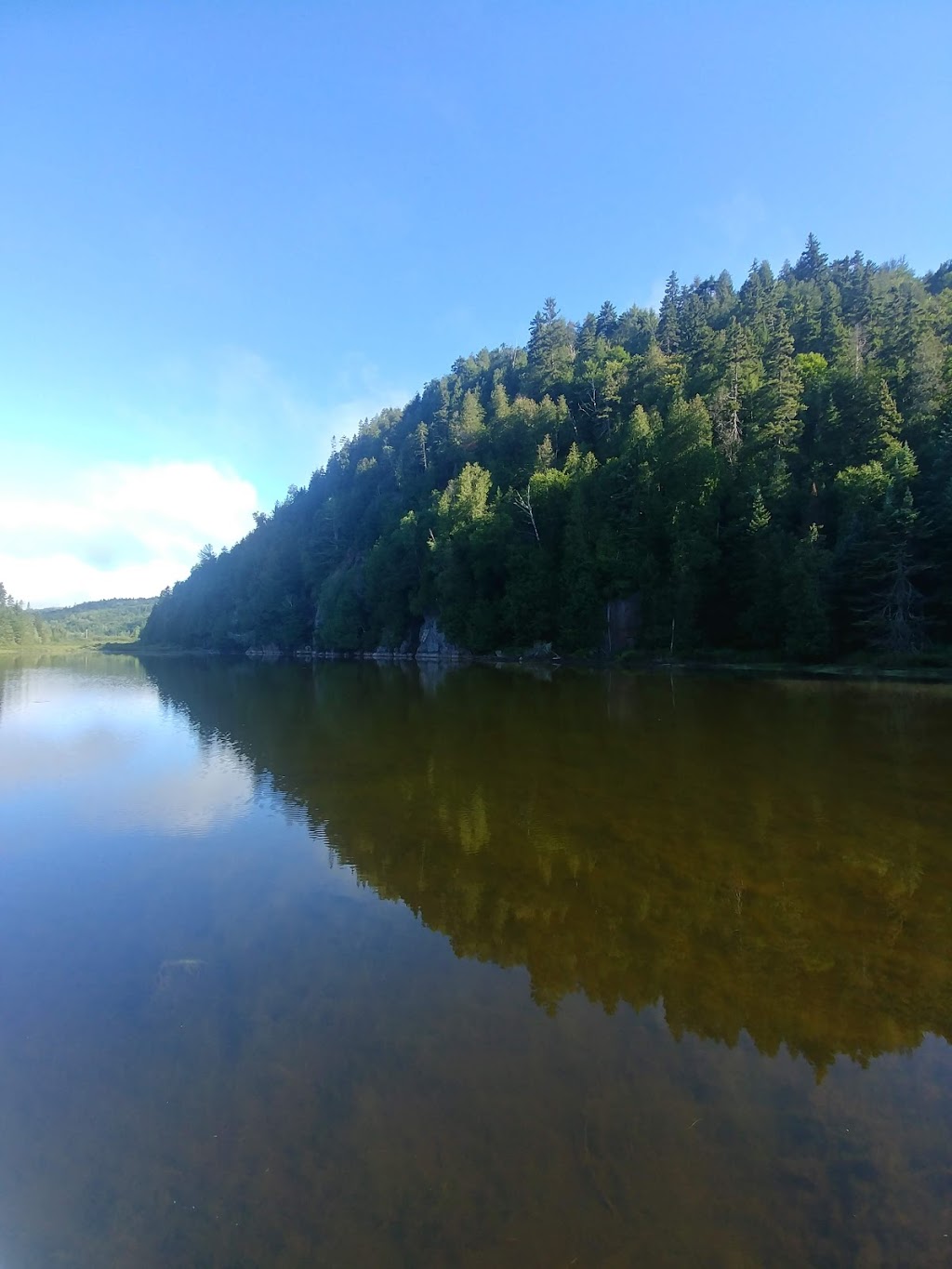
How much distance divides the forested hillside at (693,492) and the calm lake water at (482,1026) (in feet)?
110

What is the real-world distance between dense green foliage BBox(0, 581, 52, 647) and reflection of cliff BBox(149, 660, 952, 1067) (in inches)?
7296

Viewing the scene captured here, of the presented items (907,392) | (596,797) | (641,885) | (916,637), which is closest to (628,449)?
(907,392)

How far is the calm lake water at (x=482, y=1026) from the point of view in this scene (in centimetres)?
357

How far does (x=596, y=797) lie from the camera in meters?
12.4

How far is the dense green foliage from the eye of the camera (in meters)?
167

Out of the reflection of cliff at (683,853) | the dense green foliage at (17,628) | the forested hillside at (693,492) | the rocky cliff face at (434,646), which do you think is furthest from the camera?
the dense green foliage at (17,628)

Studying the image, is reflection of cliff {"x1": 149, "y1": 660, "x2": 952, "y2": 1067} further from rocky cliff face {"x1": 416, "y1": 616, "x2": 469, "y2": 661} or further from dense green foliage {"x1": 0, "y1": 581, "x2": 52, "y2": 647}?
dense green foliage {"x1": 0, "y1": 581, "x2": 52, "y2": 647}

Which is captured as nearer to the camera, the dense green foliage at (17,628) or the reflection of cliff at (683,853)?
the reflection of cliff at (683,853)

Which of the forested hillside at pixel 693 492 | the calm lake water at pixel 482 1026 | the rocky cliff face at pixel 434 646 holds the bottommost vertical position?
the calm lake water at pixel 482 1026

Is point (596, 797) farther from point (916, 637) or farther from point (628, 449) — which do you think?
point (628, 449)

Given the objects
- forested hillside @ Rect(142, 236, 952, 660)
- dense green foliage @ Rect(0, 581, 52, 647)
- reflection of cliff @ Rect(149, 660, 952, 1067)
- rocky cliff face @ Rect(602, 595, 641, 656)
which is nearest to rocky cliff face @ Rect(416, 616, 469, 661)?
forested hillside @ Rect(142, 236, 952, 660)

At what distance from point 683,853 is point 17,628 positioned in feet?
683

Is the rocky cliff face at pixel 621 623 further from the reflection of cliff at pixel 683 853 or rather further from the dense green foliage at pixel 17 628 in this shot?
the dense green foliage at pixel 17 628

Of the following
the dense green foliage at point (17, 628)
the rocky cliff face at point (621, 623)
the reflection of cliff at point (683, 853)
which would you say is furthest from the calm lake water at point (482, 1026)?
the dense green foliage at point (17, 628)
